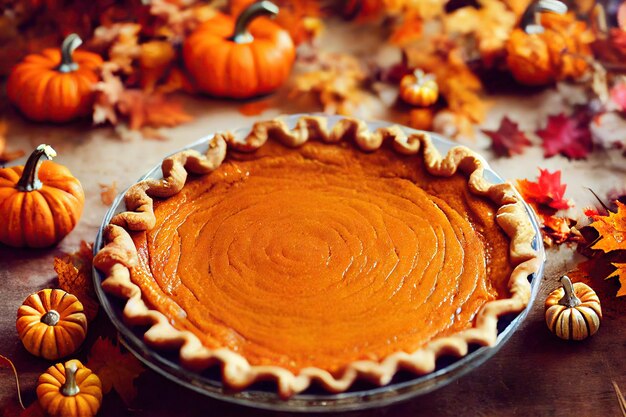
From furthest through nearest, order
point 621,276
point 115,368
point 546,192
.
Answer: point 546,192
point 621,276
point 115,368

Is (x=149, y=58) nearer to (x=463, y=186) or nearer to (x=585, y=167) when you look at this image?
(x=463, y=186)

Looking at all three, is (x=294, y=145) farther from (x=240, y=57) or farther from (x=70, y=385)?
(x=70, y=385)

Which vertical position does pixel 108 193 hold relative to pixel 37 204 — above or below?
below

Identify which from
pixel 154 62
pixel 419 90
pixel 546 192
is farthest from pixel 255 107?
pixel 546 192

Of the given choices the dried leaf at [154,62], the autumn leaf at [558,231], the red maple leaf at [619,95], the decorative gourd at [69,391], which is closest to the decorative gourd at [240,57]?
the dried leaf at [154,62]

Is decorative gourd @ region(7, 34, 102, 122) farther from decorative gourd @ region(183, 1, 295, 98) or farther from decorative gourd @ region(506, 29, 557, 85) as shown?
decorative gourd @ region(506, 29, 557, 85)

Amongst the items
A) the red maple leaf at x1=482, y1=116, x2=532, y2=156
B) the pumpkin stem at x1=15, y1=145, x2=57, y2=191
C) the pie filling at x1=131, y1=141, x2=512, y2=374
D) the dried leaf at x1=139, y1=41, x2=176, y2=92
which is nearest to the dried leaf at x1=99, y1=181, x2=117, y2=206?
the pumpkin stem at x1=15, y1=145, x2=57, y2=191
